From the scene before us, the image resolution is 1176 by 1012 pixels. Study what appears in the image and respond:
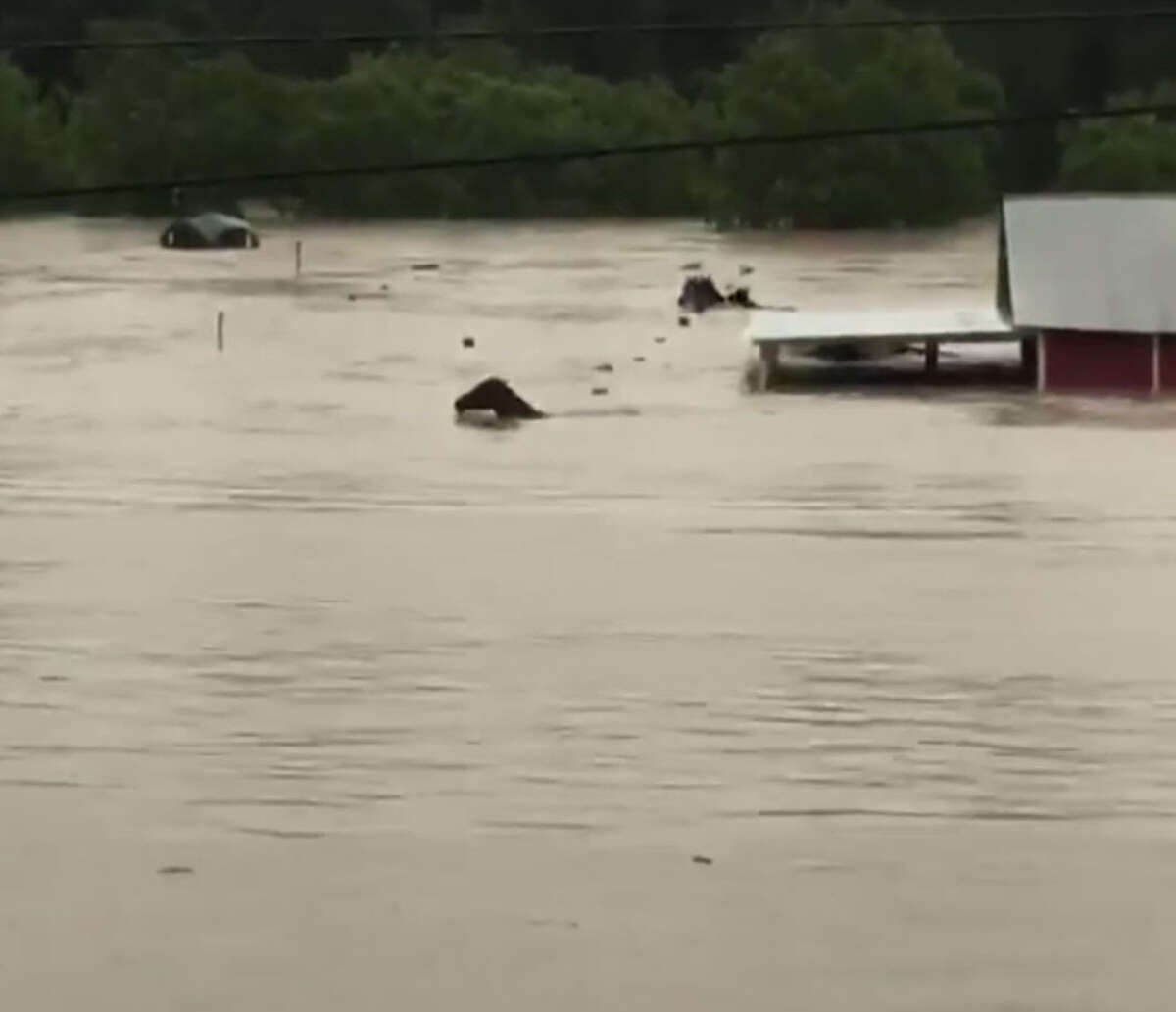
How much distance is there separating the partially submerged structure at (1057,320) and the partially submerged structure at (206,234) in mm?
14233

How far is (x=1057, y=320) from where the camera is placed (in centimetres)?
2498

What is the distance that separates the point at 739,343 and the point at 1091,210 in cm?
391

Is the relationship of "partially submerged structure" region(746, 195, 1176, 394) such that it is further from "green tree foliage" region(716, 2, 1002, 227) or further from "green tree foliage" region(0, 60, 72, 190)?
"green tree foliage" region(0, 60, 72, 190)

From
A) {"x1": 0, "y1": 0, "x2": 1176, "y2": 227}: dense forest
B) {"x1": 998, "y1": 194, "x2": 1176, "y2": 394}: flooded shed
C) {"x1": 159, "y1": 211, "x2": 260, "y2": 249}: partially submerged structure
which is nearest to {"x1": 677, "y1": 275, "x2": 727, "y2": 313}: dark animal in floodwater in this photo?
{"x1": 998, "y1": 194, "x2": 1176, "y2": 394}: flooded shed

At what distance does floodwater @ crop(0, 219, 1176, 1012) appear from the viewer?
9977mm

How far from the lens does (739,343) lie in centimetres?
2927

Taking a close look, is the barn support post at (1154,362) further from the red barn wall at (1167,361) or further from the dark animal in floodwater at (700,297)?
the dark animal in floodwater at (700,297)

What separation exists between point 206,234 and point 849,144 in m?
9.46

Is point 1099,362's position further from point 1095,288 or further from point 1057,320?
point 1095,288

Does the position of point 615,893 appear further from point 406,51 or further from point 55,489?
point 406,51

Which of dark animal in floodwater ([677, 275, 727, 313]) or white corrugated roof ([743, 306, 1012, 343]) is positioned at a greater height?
white corrugated roof ([743, 306, 1012, 343])

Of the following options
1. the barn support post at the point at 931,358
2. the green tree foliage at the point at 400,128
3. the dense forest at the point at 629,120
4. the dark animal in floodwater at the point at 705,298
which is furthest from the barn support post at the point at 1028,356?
the green tree foliage at the point at 400,128

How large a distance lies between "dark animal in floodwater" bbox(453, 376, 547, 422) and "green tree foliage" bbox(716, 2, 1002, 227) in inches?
840

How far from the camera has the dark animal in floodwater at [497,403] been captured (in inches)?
944
